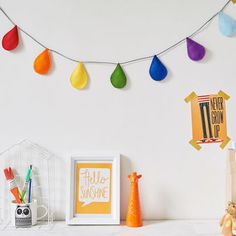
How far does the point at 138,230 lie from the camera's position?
4.49ft

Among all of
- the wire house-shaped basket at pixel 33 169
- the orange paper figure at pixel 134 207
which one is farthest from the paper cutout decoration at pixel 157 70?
the wire house-shaped basket at pixel 33 169

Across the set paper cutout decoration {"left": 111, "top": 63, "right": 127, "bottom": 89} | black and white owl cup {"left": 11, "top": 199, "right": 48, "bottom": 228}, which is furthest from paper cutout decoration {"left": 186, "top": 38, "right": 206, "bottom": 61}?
black and white owl cup {"left": 11, "top": 199, "right": 48, "bottom": 228}

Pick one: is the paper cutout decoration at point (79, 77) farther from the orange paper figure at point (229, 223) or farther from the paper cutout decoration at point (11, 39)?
the orange paper figure at point (229, 223)

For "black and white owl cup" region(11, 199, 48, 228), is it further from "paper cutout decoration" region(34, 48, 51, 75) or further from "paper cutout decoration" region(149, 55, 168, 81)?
"paper cutout decoration" region(149, 55, 168, 81)

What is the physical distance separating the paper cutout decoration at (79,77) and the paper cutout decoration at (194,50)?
0.41m

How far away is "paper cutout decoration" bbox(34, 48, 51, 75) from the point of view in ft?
4.84

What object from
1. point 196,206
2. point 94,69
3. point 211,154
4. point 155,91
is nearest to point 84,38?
point 94,69

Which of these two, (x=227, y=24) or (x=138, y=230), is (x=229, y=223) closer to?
(x=138, y=230)

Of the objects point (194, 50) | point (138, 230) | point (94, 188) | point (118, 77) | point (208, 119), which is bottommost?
point (138, 230)

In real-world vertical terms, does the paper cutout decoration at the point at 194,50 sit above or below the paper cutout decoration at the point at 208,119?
above

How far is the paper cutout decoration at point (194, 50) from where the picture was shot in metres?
1.49

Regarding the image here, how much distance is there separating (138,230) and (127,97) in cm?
49

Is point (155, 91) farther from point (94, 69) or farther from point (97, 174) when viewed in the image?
point (97, 174)

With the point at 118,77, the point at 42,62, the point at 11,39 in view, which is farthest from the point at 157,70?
the point at 11,39
